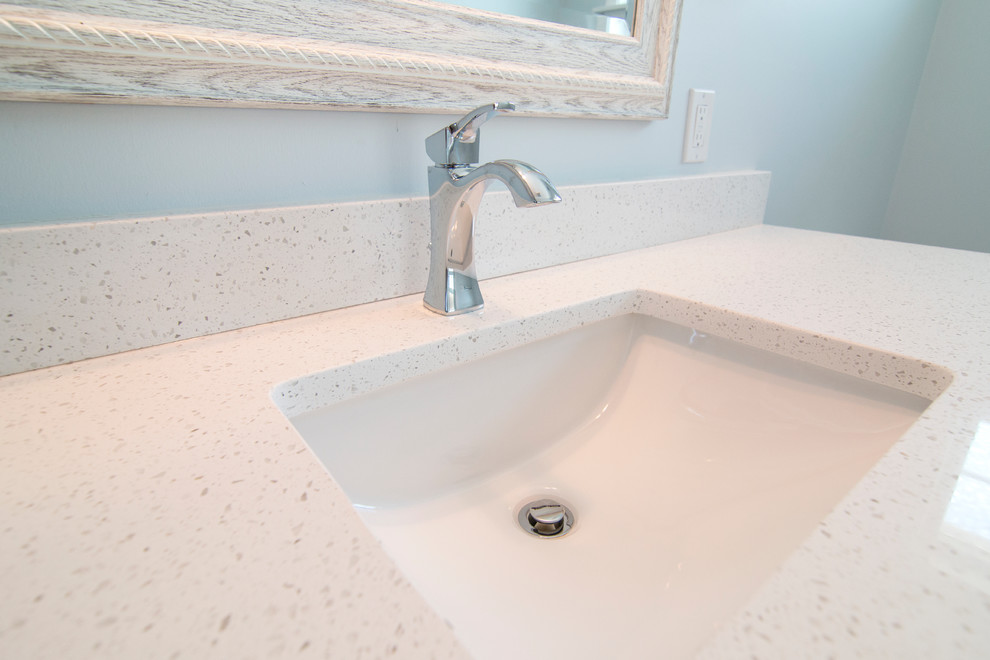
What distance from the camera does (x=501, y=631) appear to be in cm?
35

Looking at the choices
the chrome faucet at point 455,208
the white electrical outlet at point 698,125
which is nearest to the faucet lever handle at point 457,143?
the chrome faucet at point 455,208

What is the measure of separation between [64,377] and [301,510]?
10.3 inches

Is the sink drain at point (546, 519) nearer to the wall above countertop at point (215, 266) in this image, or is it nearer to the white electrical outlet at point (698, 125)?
the wall above countertop at point (215, 266)

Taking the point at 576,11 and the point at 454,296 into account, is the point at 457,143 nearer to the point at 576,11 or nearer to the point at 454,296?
the point at 454,296

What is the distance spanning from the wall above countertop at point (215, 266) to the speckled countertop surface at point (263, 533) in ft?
0.07

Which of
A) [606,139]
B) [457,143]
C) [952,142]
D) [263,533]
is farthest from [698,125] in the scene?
[952,142]

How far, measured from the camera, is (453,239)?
0.50m

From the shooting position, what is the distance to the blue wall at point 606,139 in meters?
0.40

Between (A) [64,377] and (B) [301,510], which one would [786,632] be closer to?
(B) [301,510]

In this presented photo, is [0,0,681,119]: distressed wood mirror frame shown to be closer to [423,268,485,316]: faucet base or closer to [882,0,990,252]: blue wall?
[423,268,485,316]: faucet base

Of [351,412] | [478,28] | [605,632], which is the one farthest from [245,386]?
[478,28]

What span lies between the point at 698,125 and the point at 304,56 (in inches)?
26.4

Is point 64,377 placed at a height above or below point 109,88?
below

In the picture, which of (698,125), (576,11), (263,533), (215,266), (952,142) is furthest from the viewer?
(952,142)
